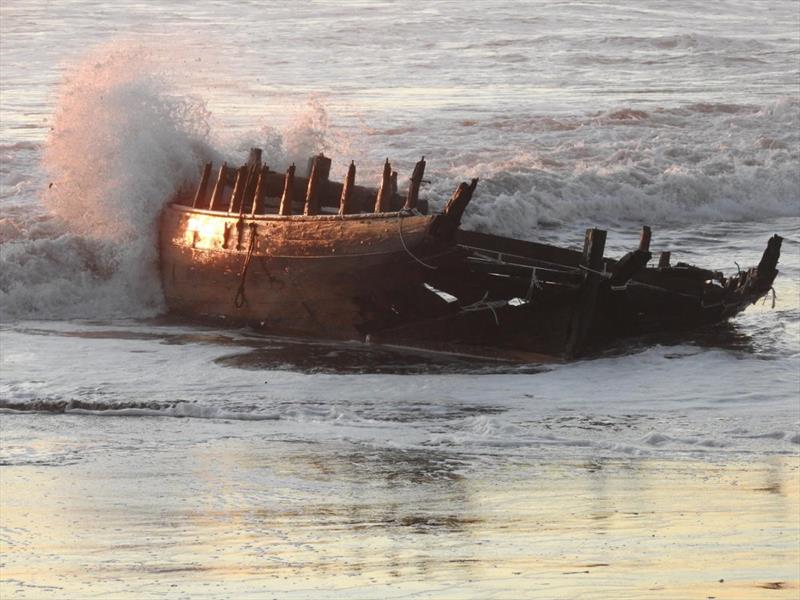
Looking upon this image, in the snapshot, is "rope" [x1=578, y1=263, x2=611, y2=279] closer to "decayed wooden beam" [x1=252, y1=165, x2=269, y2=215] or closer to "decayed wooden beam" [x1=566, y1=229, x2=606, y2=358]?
"decayed wooden beam" [x1=566, y1=229, x2=606, y2=358]

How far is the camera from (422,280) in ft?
A: 44.3

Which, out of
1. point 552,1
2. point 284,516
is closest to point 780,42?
point 552,1

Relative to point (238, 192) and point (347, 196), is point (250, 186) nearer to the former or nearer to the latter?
point (238, 192)

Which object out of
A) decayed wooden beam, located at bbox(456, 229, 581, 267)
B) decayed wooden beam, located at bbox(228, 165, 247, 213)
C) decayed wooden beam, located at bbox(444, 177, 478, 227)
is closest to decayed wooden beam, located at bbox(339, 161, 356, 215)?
decayed wooden beam, located at bbox(456, 229, 581, 267)

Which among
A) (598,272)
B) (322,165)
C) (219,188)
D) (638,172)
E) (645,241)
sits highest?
(638,172)

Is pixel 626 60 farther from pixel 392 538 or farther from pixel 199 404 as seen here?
pixel 392 538

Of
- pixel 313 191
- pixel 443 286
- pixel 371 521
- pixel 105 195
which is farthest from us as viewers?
pixel 105 195

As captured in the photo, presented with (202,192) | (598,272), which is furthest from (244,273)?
(598,272)

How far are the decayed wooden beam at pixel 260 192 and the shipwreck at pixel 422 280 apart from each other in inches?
0.5

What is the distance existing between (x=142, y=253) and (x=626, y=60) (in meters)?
29.5

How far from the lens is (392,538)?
7949 mm

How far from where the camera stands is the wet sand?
23.2 feet

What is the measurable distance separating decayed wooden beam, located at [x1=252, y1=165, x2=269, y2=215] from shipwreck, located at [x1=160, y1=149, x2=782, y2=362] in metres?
0.01

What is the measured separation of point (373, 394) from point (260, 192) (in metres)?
3.51
